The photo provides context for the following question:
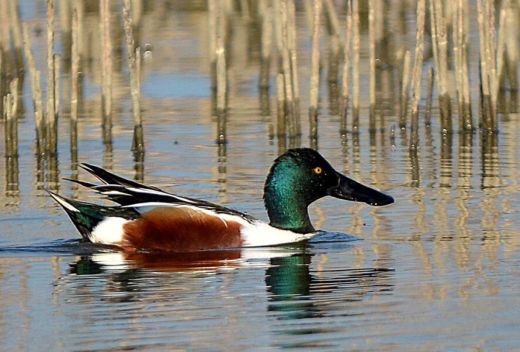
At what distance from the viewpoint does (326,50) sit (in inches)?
749

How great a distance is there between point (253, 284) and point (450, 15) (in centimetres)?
690

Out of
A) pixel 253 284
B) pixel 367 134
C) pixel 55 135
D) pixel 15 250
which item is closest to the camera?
pixel 253 284

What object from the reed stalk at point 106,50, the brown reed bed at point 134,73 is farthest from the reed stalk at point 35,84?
the brown reed bed at point 134,73

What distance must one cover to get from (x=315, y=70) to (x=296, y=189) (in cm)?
338

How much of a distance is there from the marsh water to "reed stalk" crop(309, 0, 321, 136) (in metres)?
0.25

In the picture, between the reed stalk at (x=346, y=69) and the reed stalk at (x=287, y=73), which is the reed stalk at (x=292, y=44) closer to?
the reed stalk at (x=287, y=73)

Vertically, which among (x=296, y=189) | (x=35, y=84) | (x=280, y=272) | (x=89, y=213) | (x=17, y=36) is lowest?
(x=280, y=272)

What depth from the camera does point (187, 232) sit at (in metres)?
9.31

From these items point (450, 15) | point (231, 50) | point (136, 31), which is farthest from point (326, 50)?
point (450, 15)

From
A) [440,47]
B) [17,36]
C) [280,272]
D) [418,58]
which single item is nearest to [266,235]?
[280,272]

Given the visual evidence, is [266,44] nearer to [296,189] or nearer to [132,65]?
[132,65]

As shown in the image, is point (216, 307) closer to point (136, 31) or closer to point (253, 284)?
point (253, 284)

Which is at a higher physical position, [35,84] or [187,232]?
[35,84]

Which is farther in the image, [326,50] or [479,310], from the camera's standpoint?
[326,50]
